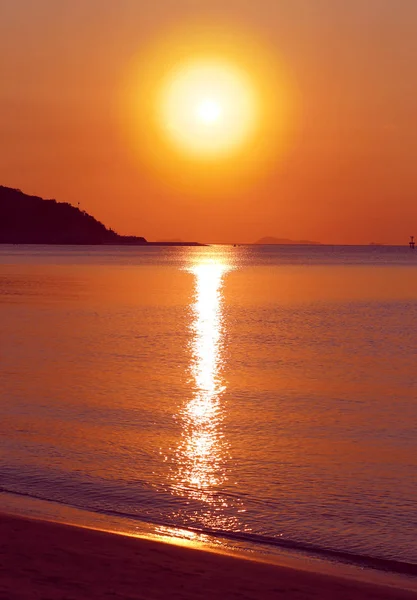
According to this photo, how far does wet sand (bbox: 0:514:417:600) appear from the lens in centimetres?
742

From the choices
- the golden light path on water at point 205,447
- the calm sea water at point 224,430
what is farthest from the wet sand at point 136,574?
the golden light path on water at point 205,447

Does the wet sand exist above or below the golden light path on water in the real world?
above

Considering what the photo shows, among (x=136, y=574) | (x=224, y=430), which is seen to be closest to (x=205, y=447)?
(x=224, y=430)

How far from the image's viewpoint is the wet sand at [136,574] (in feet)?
24.3

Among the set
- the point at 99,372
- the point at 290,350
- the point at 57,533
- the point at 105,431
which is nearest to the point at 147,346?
the point at 290,350

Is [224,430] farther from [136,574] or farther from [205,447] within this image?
[136,574]

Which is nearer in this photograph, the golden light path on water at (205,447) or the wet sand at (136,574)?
the wet sand at (136,574)

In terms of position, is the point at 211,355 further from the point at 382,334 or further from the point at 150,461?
the point at 150,461

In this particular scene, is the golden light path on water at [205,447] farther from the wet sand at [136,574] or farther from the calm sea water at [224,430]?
the wet sand at [136,574]

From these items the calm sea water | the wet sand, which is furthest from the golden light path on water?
the wet sand

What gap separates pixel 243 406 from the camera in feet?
62.2

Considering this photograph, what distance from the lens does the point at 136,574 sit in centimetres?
791

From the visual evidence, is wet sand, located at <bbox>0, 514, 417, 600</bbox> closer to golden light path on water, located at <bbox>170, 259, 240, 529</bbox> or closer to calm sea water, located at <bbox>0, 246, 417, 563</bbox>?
calm sea water, located at <bbox>0, 246, 417, 563</bbox>

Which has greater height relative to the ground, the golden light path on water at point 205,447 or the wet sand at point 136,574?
the wet sand at point 136,574
